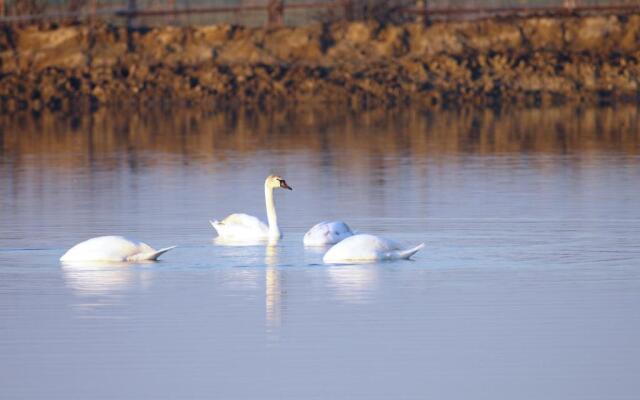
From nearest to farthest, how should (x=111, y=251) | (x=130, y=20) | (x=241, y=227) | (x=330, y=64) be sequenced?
(x=111, y=251) < (x=241, y=227) < (x=330, y=64) < (x=130, y=20)

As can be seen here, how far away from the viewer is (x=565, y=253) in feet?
50.5

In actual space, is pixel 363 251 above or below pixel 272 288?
above

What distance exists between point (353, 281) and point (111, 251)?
7.40 feet

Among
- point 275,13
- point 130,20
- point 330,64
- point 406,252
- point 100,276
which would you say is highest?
point 275,13

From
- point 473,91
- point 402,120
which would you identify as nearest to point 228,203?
point 402,120

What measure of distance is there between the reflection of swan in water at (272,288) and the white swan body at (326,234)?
0.33m

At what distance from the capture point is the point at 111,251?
1496 cm

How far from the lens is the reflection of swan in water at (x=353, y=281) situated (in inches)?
518

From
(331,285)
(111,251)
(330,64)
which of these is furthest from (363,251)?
(330,64)

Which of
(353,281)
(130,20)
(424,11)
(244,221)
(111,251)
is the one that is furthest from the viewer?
(130,20)

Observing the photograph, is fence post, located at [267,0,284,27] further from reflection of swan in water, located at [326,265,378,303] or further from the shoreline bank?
reflection of swan in water, located at [326,265,378,303]

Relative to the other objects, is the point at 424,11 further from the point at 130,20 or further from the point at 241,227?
the point at 241,227

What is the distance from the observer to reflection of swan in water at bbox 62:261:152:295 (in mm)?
13715

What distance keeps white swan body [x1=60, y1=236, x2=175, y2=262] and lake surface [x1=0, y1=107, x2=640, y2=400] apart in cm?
13
